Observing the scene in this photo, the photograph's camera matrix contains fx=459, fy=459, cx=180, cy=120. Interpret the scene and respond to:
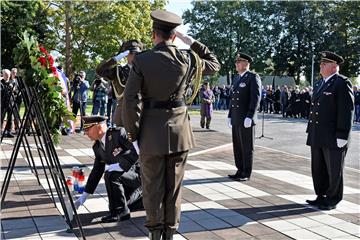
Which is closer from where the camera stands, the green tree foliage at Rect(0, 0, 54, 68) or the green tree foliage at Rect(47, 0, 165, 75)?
the green tree foliage at Rect(47, 0, 165, 75)

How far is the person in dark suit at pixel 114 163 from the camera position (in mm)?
5223

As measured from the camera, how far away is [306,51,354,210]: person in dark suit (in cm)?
588

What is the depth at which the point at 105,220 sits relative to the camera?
5148 mm

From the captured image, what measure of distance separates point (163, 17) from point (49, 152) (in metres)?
1.81

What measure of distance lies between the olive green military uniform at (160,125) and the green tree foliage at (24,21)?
96.9 ft

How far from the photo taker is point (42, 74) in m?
4.60

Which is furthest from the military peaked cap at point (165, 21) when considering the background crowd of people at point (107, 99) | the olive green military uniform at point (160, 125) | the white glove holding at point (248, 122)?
the white glove holding at point (248, 122)

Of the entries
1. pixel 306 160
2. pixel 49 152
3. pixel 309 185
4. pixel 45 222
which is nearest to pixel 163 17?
pixel 49 152

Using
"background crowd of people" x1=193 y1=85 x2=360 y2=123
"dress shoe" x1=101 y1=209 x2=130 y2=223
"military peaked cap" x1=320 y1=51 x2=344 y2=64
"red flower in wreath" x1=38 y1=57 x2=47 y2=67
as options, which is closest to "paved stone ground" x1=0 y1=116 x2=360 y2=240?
"dress shoe" x1=101 y1=209 x2=130 y2=223

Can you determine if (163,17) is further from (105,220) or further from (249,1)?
(249,1)

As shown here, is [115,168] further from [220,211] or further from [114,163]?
[220,211]

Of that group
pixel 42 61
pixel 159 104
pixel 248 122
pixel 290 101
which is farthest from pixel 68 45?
pixel 159 104

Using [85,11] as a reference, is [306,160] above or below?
below

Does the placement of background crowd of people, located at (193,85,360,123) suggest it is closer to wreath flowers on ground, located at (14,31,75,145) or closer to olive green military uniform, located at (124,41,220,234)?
wreath flowers on ground, located at (14,31,75,145)
